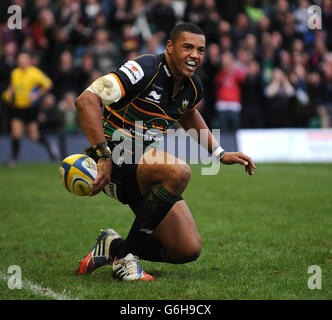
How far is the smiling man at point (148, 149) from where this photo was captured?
4.73m

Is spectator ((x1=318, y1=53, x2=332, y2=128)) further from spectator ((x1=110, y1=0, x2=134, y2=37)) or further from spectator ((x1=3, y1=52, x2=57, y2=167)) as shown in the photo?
spectator ((x1=3, y1=52, x2=57, y2=167))

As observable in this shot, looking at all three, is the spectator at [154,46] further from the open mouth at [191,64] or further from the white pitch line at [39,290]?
the white pitch line at [39,290]

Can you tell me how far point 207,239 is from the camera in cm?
665

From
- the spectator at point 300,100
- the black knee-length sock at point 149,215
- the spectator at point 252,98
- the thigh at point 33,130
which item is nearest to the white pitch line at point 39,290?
the black knee-length sock at point 149,215

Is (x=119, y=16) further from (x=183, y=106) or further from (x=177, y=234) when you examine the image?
(x=177, y=234)

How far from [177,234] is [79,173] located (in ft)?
3.07

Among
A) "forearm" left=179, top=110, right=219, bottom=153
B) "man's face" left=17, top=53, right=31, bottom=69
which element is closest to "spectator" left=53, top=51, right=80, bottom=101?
"man's face" left=17, top=53, right=31, bottom=69

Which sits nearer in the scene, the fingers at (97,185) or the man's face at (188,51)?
the fingers at (97,185)

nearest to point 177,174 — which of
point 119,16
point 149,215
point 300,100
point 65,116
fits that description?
point 149,215

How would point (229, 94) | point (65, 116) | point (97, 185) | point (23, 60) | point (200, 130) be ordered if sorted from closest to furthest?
1. point (97, 185)
2. point (200, 130)
3. point (23, 60)
4. point (65, 116)
5. point (229, 94)

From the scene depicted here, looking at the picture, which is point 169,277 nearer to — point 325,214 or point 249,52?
point 325,214

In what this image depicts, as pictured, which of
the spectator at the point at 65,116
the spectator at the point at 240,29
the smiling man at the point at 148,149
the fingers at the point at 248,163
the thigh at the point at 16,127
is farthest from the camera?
the spectator at the point at 240,29

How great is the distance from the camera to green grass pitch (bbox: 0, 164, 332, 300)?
452 cm
